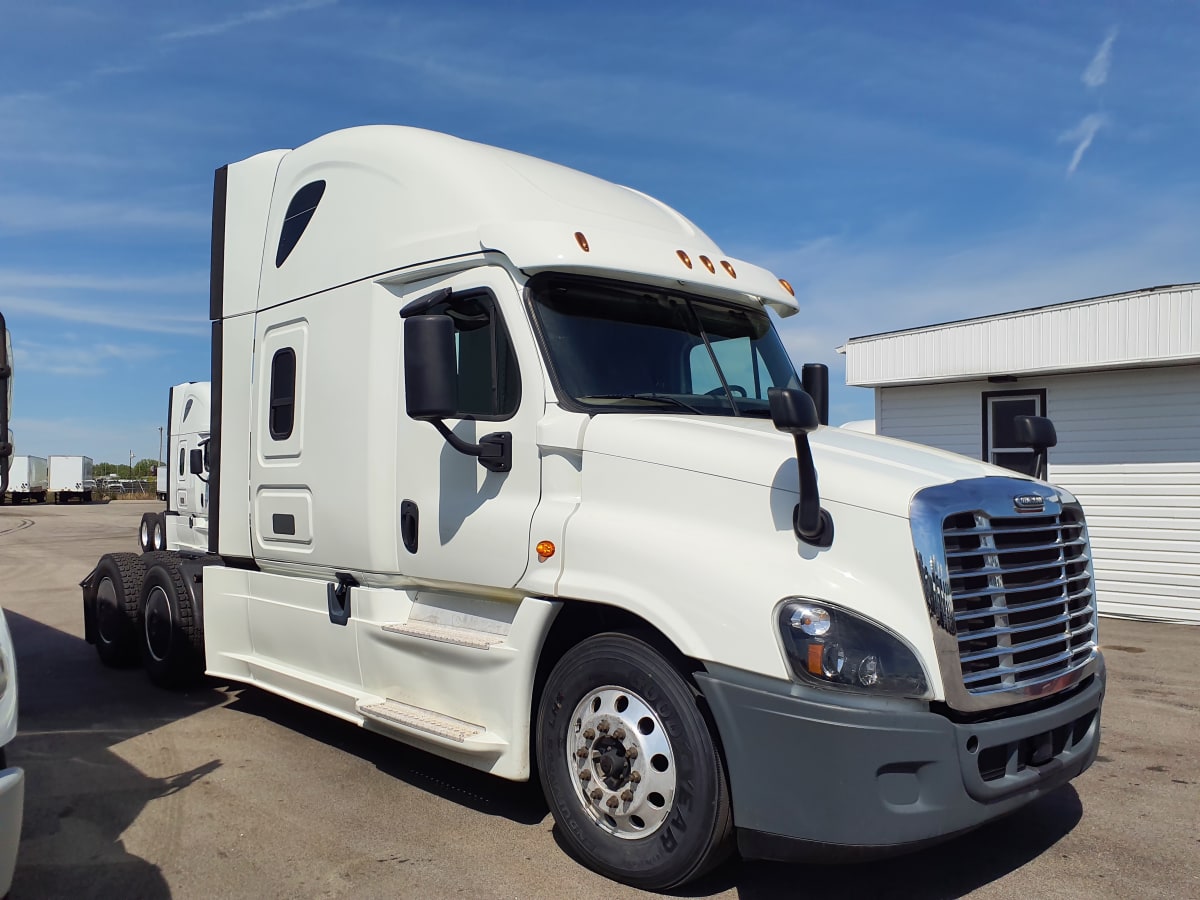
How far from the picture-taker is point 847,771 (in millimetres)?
3285

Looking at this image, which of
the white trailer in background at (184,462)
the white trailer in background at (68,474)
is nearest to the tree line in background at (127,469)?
the white trailer in background at (68,474)

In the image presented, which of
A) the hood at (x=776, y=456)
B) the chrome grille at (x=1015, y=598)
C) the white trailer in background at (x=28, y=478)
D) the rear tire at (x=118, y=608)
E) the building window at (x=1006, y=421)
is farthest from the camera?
the white trailer in background at (x=28, y=478)

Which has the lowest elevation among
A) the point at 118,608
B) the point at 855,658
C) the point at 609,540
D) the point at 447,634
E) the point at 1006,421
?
the point at 118,608

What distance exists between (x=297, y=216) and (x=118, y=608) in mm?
3882

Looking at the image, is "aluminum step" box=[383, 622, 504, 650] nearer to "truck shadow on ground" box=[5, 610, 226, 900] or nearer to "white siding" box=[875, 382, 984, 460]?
"truck shadow on ground" box=[5, 610, 226, 900]

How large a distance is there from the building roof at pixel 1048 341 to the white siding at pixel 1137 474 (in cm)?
49

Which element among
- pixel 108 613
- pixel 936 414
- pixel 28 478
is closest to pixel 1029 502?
pixel 108 613

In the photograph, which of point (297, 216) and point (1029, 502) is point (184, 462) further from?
point (1029, 502)

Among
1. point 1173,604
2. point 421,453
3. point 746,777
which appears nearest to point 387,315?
point 421,453

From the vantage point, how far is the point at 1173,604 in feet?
37.8

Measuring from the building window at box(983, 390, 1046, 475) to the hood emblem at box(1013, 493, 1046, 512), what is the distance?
9.27 m

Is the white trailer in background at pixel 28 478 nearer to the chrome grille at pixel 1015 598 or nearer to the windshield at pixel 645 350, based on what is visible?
the windshield at pixel 645 350

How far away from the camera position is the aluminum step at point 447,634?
449cm

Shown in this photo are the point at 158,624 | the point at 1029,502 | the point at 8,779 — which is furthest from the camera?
the point at 158,624
